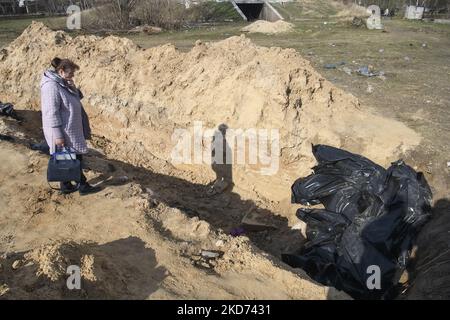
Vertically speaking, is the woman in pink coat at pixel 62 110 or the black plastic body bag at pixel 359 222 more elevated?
the woman in pink coat at pixel 62 110

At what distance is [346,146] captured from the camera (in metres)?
6.55

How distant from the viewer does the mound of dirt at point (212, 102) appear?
671cm

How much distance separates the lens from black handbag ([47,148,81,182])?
495 centimetres

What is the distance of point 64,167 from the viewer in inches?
195

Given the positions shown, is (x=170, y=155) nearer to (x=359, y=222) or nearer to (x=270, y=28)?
(x=359, y=222)

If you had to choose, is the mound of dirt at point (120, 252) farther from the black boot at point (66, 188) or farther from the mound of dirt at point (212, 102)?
the mound of dirt at point (212, 102)

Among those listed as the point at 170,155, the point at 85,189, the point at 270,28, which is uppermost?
the point at 270,28

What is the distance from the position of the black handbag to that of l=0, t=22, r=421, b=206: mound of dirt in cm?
252

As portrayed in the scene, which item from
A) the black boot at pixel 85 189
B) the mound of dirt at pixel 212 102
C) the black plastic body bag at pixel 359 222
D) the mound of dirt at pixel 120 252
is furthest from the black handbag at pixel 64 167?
the black plastic body bag at pixel 359 222

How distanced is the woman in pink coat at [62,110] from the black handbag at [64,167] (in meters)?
0.11

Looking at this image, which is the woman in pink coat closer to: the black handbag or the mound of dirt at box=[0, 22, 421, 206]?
the black handbag

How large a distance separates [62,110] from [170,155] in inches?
116

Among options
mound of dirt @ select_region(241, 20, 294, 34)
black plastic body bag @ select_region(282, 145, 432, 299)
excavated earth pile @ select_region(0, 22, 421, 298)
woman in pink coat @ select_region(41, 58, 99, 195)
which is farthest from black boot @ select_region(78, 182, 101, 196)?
mound of dirt @ select_region(241, 20, 294, 34)

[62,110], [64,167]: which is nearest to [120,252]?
[64,167]
